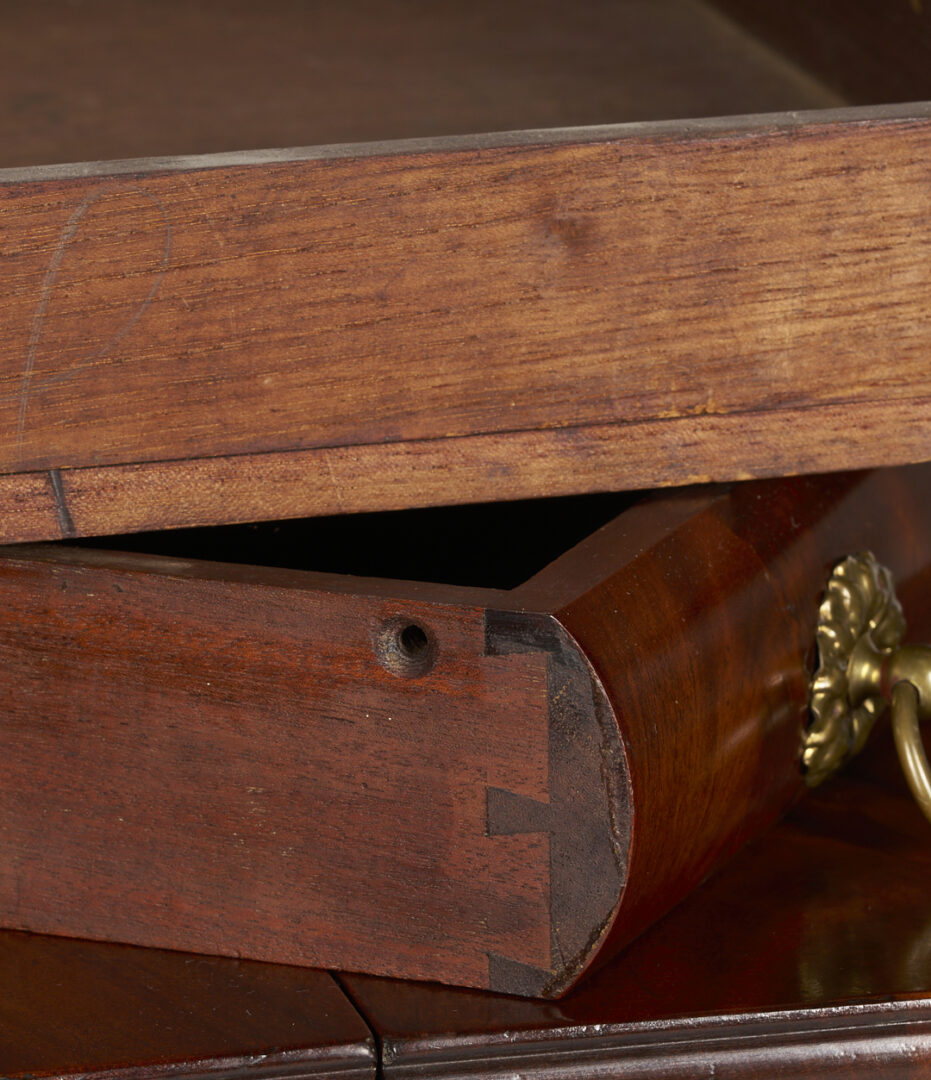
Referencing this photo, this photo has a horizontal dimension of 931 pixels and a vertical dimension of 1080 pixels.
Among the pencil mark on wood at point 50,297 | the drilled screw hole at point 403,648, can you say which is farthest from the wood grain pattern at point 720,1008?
the pencil mark on wood at point 50,297

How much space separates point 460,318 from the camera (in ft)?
1.87

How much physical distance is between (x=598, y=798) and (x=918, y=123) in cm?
30

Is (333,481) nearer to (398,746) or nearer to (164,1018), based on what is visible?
(398,746)

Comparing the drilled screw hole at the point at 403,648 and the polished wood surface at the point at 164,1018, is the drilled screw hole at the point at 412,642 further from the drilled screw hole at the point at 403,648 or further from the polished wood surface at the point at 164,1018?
the polished wood surface at the point at 164,1018

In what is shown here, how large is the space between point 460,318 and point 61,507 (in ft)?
0.60

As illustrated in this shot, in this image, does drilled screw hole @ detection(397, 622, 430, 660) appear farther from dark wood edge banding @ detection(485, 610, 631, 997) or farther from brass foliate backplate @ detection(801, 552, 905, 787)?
brass foliate backplate @ detection(801, 552, 905, 787)

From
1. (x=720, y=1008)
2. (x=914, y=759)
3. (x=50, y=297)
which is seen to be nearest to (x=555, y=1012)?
(x=720, y=1008)

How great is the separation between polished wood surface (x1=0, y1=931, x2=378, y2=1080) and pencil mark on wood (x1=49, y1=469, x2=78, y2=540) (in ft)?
0.59

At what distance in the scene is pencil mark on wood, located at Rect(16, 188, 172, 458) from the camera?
1.83 ft

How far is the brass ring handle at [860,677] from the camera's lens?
63cm

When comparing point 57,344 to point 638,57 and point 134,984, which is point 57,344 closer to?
point 134,984

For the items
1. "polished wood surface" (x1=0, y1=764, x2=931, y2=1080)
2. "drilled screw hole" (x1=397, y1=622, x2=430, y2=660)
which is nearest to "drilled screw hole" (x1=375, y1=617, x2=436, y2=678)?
"drilled screw hole" (x1=397, y1=622, x2=430, y2=660)

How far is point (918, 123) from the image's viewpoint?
1.85ft

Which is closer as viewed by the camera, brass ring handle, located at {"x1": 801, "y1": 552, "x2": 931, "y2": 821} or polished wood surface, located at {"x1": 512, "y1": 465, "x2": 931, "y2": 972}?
polished wood surface, located at {"x1": 512, "y1": 465, "x2": 931, "y2": 972}
